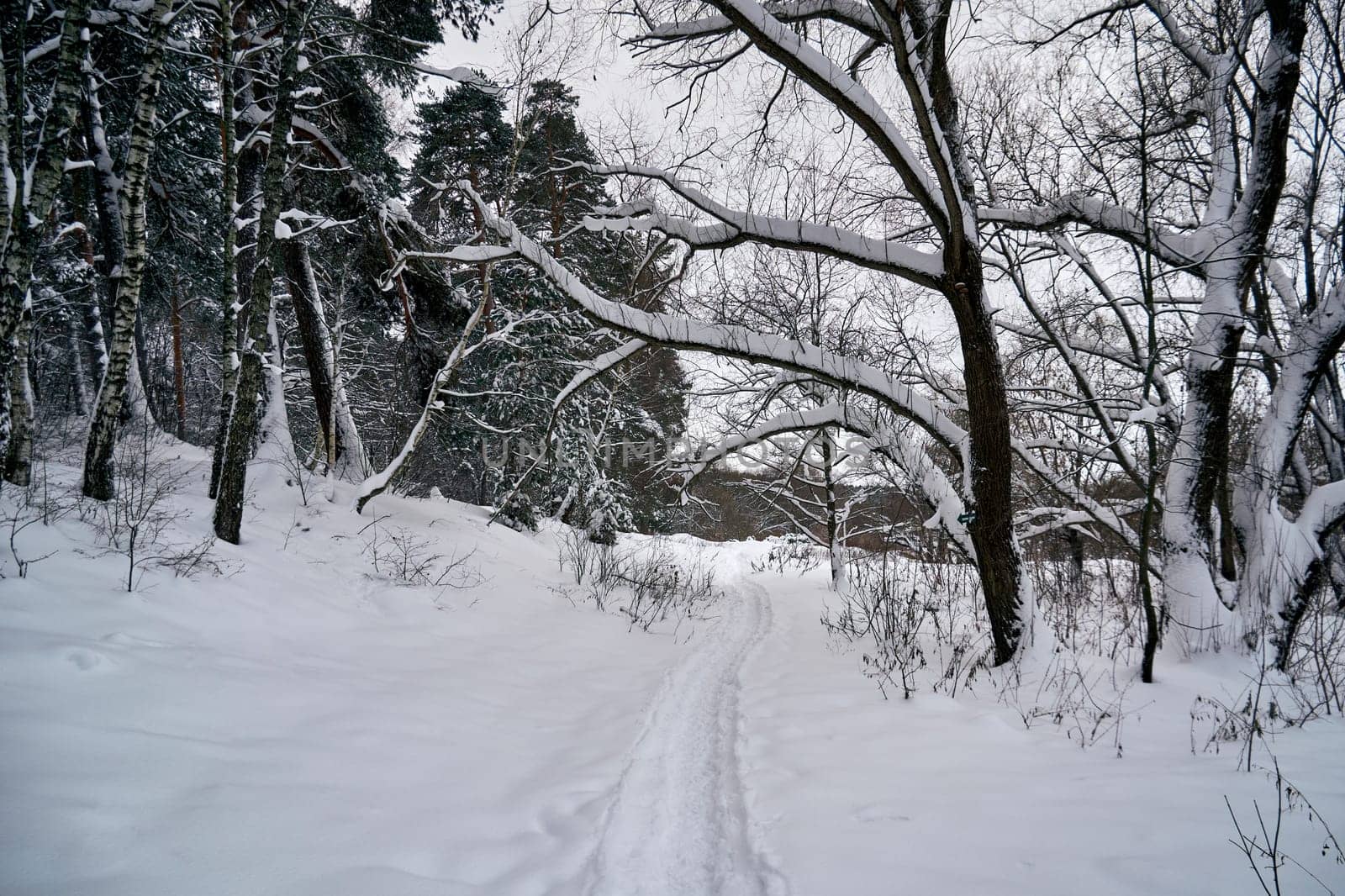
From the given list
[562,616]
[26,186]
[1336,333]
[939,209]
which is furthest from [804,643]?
[26,186]

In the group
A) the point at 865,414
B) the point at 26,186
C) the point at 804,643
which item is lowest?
the point at 804,643

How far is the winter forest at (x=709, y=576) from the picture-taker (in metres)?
2.01

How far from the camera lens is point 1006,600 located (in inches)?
173

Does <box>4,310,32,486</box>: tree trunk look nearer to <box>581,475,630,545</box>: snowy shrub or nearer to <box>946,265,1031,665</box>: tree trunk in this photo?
<box>946,265,1031,665</box>: tree trunk

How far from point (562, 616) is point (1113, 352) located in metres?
7.90

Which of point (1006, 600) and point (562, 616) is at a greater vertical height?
point (1006, 600)

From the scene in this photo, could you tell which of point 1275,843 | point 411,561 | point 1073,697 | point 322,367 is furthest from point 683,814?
point 322,367

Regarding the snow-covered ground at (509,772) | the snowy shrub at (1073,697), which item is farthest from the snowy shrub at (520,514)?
the snowy shrub at (1073,697)

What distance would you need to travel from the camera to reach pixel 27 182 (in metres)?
4.71

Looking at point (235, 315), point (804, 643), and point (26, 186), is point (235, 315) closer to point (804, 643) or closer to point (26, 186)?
point (26, 186)

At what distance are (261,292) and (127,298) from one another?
1096 millimetres

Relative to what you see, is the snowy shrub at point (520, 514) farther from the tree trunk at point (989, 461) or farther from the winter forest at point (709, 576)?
the tree trunk at point (989, 461)

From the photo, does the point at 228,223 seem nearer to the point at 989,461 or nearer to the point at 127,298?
the point at 127,298

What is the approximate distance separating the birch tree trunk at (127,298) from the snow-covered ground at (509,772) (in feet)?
3.12
